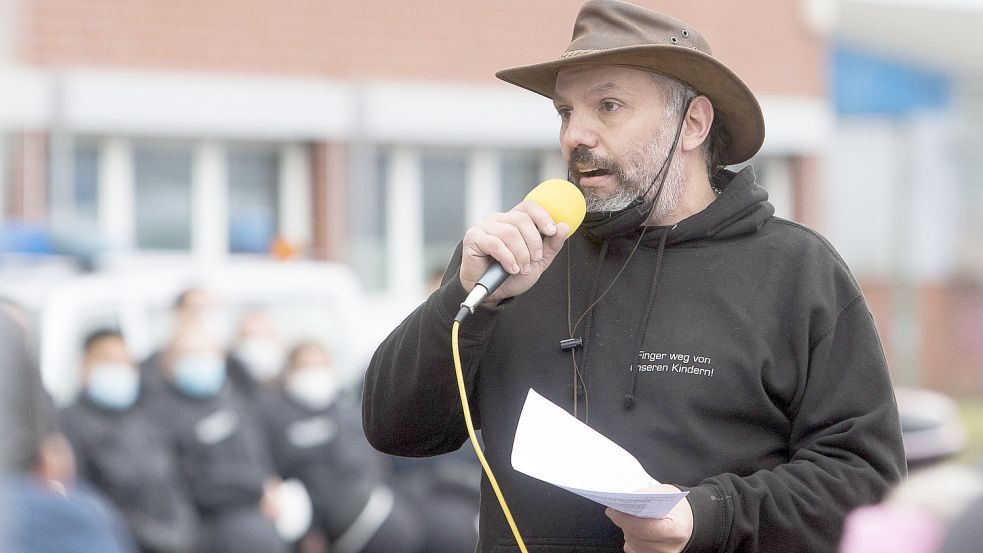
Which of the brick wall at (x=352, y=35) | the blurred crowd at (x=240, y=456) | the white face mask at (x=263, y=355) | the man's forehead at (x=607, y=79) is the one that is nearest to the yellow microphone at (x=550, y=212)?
the man's forehead at (x=607, y=79)

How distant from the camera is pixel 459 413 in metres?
2.93

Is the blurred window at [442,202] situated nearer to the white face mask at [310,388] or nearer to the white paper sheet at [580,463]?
the white face mask at [310,388]

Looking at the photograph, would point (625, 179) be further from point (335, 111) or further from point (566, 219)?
point (335, 111)

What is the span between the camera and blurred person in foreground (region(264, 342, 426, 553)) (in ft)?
25.4

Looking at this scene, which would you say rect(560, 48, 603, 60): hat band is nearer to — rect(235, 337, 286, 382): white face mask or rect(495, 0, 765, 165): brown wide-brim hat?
rect(495, 0, 765, 165): brown wide-brim hat

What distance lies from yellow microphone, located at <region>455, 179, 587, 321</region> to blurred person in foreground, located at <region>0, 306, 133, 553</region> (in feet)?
2.56

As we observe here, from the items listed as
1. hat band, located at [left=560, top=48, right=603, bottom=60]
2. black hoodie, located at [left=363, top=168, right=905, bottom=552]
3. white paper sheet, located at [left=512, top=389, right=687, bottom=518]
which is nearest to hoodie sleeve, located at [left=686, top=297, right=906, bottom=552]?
black hoodie, located at [left=363, top=168, right=905, bottom=552]

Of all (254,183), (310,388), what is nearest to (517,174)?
(254,183)

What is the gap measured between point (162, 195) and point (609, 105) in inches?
353

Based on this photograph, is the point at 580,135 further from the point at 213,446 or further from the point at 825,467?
the point at 213,446

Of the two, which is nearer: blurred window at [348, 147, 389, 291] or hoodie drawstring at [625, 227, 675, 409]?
hoodie drawstring at [625, 227, 675, 409]

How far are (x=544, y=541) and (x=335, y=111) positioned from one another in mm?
9737

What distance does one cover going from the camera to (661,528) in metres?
2.57

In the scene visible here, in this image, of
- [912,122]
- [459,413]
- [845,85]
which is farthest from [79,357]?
[912,122]
